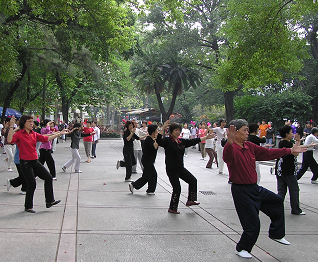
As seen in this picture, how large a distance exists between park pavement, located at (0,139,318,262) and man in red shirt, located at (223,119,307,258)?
27 cm

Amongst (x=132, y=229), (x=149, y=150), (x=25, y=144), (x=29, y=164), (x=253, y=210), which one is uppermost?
(x=25, y=144)

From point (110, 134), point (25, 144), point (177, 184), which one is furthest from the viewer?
point (110, 134)

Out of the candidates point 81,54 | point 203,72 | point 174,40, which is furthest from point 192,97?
point 81,54

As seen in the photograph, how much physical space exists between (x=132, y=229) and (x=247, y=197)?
1.95 meters

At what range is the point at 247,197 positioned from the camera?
4.52 m

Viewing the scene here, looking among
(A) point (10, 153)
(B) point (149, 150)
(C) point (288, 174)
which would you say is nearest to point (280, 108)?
(A) point (10, 153)

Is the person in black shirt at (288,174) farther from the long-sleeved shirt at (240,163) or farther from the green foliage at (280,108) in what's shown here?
the green foliage at (280,108)

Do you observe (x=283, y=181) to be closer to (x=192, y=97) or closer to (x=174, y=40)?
(x=174, y=40)

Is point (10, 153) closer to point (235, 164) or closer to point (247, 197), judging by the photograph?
point (235, 164)

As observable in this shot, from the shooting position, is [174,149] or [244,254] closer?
[244,254]

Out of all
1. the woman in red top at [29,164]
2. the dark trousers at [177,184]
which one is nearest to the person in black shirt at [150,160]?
the dark trousers at [177,184]

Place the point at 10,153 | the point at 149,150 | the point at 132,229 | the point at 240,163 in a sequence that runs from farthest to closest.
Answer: the point at 10,153 → the point at 149,150 → the point at 132,229 → the point at 240,163

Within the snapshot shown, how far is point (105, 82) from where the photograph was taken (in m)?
33.1

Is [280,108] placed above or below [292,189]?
above
